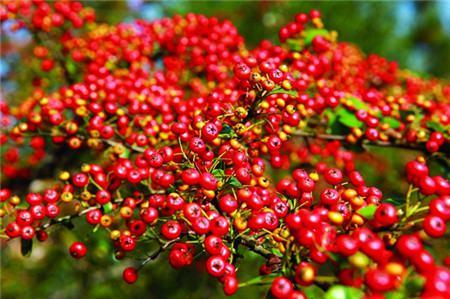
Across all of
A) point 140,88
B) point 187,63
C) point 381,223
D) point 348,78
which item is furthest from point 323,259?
point 187,63

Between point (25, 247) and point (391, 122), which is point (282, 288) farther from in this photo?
point (391, 122)

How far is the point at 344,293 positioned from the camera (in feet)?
4.41

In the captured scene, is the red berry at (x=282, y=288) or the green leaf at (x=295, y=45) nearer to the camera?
the red berry at (x=282, y=288)

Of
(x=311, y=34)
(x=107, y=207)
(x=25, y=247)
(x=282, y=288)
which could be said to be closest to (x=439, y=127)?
(x=311, y=34)

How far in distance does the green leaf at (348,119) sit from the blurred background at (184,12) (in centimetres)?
166

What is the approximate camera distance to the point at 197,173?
6.42ft

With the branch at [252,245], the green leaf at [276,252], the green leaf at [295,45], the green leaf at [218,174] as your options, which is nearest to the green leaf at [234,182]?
the green leaf at [218,174]

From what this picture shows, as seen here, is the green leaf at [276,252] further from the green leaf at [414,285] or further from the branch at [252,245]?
the green leaf at [414,285]

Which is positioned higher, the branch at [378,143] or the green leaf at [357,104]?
the green leaf at [357,104]

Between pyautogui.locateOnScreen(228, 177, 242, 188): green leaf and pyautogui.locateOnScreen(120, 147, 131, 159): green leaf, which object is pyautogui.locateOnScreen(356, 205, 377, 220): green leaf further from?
pyautogui.locateOnScreen(120, 147, 131, 159): green leaf

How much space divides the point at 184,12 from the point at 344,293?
35.0ft

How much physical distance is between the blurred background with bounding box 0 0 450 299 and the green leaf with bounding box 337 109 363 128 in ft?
5.46

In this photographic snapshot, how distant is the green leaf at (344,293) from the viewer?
133 centimetres

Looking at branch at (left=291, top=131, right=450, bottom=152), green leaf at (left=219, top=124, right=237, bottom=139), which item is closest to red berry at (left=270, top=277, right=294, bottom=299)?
green leaf at (left=219, top=124, right=237, bottom=139)
